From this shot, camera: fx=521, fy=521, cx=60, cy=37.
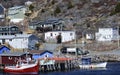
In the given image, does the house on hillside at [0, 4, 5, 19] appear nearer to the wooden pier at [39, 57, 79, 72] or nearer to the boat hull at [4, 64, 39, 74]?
the wooden pier at [39, 57, 79, 72]

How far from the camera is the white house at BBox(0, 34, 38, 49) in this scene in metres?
108

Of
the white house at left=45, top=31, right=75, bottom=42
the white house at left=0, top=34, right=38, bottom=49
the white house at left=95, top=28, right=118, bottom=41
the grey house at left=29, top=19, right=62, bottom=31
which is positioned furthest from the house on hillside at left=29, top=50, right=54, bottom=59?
the grey house at left=29, top=19, right=62, bottom=31

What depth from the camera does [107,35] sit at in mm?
106562

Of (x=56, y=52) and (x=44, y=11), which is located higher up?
(x=44, y=11)

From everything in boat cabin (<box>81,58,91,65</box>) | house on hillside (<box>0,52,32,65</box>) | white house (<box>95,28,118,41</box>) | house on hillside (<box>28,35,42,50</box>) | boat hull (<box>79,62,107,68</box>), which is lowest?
boat hull (<box>79,62,107,68</box>)

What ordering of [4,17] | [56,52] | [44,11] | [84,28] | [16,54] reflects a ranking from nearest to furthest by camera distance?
[16,54]
[56,52]
[84,28]
[44,11]
[4,17]

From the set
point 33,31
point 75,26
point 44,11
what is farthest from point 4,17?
point 75,26

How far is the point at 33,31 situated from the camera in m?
123

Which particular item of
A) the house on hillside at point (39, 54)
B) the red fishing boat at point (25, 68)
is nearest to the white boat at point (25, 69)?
the red fishing boat at point (25, 68)

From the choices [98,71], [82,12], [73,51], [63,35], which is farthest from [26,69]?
[82,12]

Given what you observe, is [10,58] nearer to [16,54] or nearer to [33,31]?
[16,54]

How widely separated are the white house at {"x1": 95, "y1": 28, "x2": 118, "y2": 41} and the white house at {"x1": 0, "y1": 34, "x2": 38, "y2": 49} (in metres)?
14.7

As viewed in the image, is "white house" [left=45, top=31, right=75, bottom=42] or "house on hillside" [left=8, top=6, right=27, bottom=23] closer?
"white house" [left=45, top=31, right=75, bottom=42]

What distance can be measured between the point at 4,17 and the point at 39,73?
229 ft
